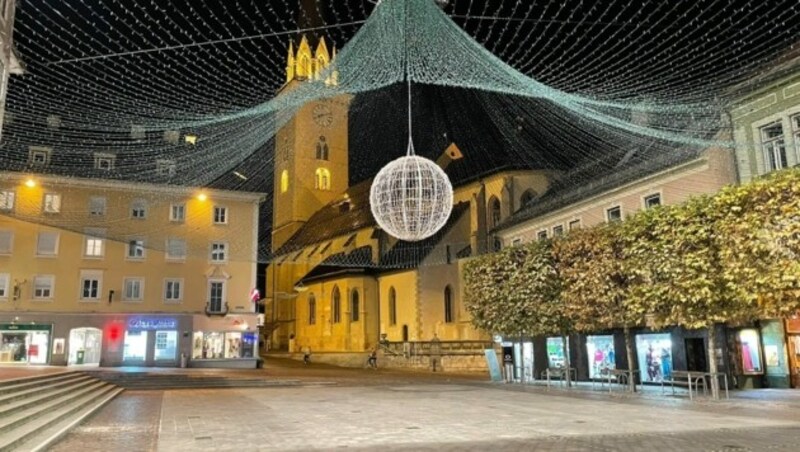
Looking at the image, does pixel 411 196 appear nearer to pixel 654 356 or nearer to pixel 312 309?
pixel 654 356

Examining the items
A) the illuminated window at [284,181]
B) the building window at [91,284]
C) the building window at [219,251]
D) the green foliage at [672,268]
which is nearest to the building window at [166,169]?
the building window at [219,251]

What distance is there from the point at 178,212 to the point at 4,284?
1096cm

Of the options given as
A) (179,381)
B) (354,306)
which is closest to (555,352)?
(179,381)

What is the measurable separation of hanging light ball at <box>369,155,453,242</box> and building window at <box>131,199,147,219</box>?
28.7 meters

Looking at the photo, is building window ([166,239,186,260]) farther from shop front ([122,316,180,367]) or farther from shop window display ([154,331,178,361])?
shop window display ([154,331,178,361])

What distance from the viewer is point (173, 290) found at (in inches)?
1656

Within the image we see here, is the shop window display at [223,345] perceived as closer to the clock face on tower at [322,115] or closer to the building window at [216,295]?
the building window at [216,295]

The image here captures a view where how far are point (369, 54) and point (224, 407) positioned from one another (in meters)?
11.3

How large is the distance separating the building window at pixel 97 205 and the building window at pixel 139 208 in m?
1.75

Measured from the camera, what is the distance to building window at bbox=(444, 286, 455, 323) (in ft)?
166

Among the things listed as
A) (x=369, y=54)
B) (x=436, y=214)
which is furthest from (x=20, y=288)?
(x=369, y=54)

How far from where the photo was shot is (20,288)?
38.5 metres

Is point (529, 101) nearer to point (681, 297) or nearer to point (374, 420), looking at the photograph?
point (681, 297)

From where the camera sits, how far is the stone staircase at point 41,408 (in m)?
11.9
